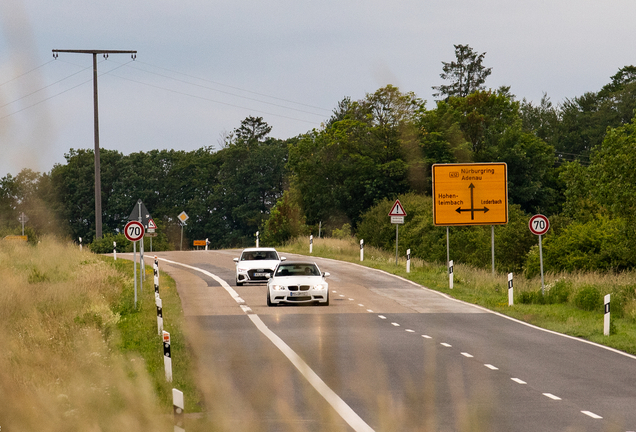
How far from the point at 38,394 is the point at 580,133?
3532 inches

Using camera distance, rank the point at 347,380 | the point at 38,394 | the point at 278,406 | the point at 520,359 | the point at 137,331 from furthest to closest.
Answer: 1. the point at 137,331
2. the point at 520,359
3. the point at 347,380
4. the point at 278,406
5. the point at 38,394

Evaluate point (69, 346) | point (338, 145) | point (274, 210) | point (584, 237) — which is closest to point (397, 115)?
point (338, 145)

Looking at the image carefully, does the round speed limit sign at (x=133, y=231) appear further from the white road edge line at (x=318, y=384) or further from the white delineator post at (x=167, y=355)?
the white delineator post at (x=167, y=355)

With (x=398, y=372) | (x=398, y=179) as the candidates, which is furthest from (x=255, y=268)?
(x=398, y=179)

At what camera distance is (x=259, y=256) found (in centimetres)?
3291

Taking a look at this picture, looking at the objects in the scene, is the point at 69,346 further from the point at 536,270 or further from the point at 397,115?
the point at 397,115

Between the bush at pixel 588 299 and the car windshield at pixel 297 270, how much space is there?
7.59 meters

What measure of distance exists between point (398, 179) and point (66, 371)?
5832 cm

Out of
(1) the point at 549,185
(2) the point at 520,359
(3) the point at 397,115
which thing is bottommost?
(2) the point at 520,359

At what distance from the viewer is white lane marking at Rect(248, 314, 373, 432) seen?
9.24m

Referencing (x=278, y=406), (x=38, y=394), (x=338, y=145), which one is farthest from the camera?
(x=338, y=145)

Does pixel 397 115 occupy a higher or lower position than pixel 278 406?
higher

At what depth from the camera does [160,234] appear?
320ft

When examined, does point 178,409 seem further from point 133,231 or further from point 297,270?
point 297,270
